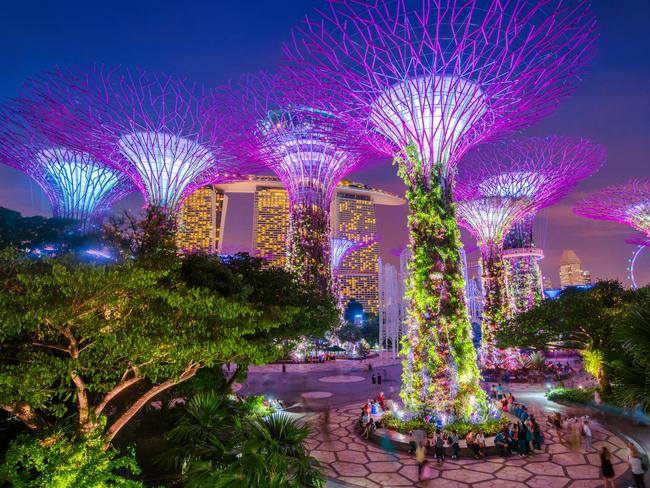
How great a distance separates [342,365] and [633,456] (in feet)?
90.7

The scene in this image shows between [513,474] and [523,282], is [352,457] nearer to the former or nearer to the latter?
[513,474]

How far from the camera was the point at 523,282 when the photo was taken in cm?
4119

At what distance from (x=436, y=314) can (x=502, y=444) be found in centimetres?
423

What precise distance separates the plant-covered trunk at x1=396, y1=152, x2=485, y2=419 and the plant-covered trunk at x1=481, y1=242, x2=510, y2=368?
1380 centimetres

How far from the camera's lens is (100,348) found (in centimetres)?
684

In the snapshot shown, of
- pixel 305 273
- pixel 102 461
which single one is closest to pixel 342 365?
pixel 305 273

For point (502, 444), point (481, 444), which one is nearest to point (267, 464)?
point (481, 444)

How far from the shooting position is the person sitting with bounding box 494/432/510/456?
11977 mm

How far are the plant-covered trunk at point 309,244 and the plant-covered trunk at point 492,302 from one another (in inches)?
426

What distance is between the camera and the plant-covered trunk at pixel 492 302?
2653 cm

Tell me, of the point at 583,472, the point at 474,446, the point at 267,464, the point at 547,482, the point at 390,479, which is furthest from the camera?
the point at 474,446

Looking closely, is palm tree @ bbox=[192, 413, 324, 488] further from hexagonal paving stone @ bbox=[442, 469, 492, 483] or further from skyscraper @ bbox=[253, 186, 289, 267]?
skyscraper @ bbox=[253, 186, 289, 267]

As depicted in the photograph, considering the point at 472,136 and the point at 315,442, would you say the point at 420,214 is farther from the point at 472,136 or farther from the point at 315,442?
the point at 315,442

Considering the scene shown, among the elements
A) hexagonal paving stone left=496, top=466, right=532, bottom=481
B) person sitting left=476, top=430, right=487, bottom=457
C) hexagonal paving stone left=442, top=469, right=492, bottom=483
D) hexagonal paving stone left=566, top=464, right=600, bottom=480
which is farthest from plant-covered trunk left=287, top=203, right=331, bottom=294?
hexagonal paving stone left=566, top=464, right=600, bottom=480
